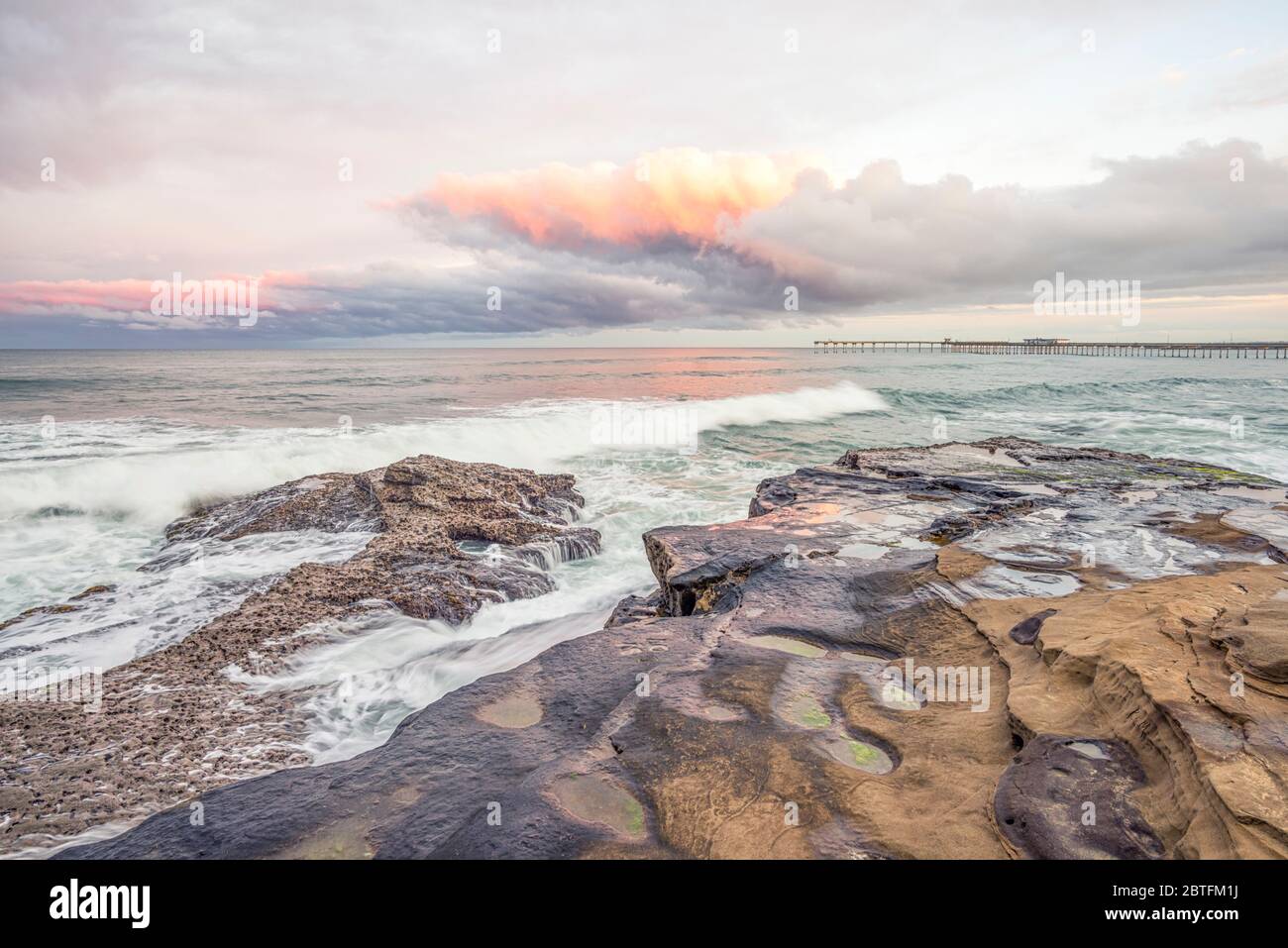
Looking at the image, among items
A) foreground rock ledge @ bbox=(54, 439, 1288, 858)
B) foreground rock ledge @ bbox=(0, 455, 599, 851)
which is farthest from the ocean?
foreground rock ledge @ bbox=(54, 439, 1288, 858)

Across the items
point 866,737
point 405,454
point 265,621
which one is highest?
point 405,454

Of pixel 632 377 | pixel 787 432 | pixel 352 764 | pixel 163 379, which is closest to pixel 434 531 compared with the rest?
pixel 352 764

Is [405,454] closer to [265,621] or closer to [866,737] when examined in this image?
[265,621]

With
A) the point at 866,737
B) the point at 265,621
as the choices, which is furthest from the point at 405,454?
the point at 866,737

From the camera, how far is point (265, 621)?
21.0ft

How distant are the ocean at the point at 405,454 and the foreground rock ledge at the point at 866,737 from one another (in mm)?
2061

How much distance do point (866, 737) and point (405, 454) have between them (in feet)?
56.1

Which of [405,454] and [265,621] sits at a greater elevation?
[405,454]

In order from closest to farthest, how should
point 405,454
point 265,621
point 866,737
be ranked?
1. point 866,737
2. point 265,621
3. point 405,454

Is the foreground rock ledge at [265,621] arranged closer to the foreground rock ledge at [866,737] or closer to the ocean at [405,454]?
the ocean at [405,454]

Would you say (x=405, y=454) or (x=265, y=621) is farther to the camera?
(x=405, y=454)

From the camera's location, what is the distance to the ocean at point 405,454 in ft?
21.4

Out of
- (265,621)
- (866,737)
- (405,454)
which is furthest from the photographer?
(405,454)

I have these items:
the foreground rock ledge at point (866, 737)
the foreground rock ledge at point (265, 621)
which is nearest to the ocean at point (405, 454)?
the foreground rock ledge at point (265, 621)
